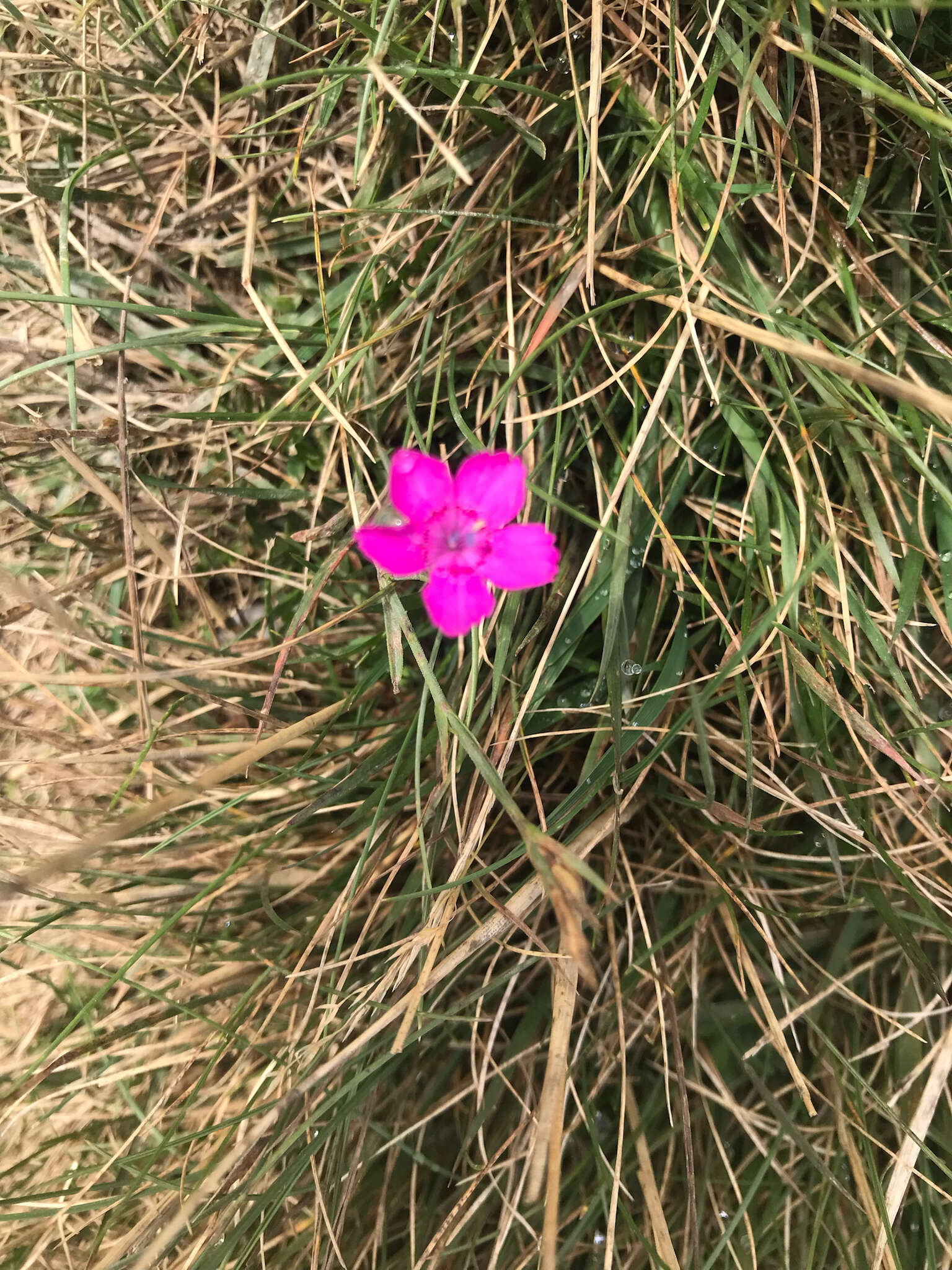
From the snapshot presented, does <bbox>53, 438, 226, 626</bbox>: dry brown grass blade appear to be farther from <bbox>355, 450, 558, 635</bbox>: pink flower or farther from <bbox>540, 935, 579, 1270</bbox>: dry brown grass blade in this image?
<bbox>540, 935, 579, 1270</bbox>: dry brown grass blade

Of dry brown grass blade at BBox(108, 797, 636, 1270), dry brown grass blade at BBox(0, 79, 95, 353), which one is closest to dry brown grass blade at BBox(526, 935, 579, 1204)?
→ dry brown grass blade at BBox(108, 797, 636, 1270)

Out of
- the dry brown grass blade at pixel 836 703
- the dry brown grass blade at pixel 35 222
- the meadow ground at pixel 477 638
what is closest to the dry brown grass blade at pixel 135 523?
the meadow ground at pixel 477 638

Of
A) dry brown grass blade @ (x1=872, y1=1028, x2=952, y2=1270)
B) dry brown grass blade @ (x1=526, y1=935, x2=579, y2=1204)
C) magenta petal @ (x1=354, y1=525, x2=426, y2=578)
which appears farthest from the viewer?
dry brown grass blade @ (x1=872, y1=1028, x2=952, y2=1270)

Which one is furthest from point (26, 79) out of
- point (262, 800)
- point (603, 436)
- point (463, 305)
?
point (262, 800)

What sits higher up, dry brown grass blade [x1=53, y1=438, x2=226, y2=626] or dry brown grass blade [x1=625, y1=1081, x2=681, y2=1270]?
dry brown grass blade [x1=53, y1=438, x2=226, y2=626]

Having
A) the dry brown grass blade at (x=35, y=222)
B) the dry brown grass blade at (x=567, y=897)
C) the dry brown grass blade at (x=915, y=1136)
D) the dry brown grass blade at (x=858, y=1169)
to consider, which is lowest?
the dry brown grass blade at (x=858, y=1169)

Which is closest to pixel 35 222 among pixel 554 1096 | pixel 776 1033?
pixel 554 1096

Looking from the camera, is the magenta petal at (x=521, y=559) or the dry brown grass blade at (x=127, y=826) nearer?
the dry brown grass blade at (x=127, y=826)

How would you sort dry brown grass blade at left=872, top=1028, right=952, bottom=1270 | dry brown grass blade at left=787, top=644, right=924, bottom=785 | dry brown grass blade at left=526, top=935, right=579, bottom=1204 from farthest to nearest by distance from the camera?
dry brown grass blade at left=872, top=1028, right=952, bottom=1270
dry brown grass blade at left=787, top=644, right=924, bottom=785
dry brown grass blade at left=526, top=935, right=579, bottom=1204

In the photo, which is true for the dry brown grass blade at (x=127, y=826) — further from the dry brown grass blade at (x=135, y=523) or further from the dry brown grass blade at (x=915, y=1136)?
the dry brown grass blade at (x=915, y=1136)
